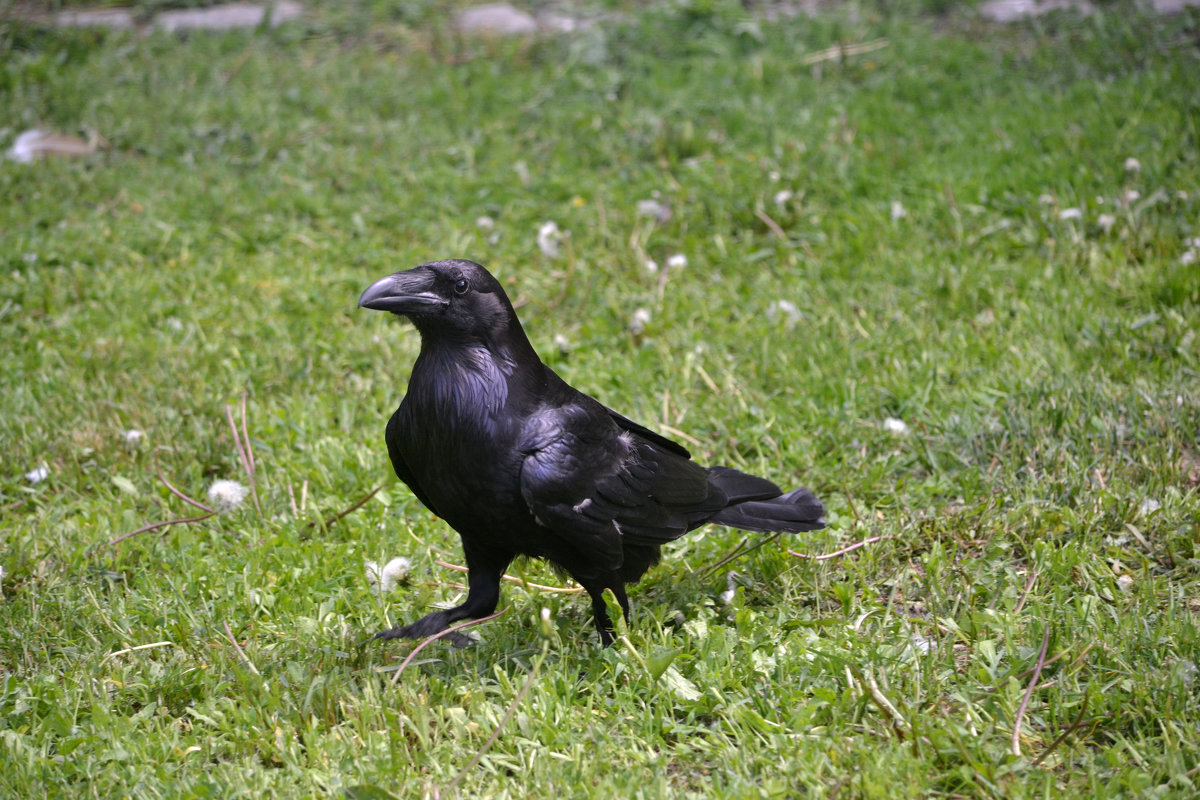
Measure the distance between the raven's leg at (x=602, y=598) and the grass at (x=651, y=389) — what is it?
0.25 feet

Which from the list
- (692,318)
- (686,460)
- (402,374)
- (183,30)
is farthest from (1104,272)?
(183,30)

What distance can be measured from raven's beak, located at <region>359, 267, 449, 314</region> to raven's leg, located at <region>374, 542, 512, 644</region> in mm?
706

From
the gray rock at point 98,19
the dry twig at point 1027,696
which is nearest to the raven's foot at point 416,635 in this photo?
the dry twig at point 1027,696

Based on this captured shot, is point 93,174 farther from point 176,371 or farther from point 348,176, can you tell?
point 176,371

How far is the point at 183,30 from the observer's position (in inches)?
340

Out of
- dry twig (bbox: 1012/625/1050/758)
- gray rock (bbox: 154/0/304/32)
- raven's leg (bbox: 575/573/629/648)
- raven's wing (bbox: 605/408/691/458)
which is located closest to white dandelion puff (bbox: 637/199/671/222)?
raven's wing (bbox: 605/408/691/458)

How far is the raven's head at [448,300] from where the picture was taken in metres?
2.80

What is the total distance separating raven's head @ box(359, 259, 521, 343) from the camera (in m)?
2.80

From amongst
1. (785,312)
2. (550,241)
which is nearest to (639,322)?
(785,312)

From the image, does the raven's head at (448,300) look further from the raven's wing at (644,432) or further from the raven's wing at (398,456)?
the raven's wing at (644,432)

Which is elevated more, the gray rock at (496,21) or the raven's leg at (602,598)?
the gray rock at (496,21)

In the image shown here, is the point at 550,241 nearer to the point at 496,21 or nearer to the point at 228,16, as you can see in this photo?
the point at 496,21

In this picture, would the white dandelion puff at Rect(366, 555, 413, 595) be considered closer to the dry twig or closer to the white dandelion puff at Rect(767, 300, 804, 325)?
the dry twig

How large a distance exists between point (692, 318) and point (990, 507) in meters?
1.88
